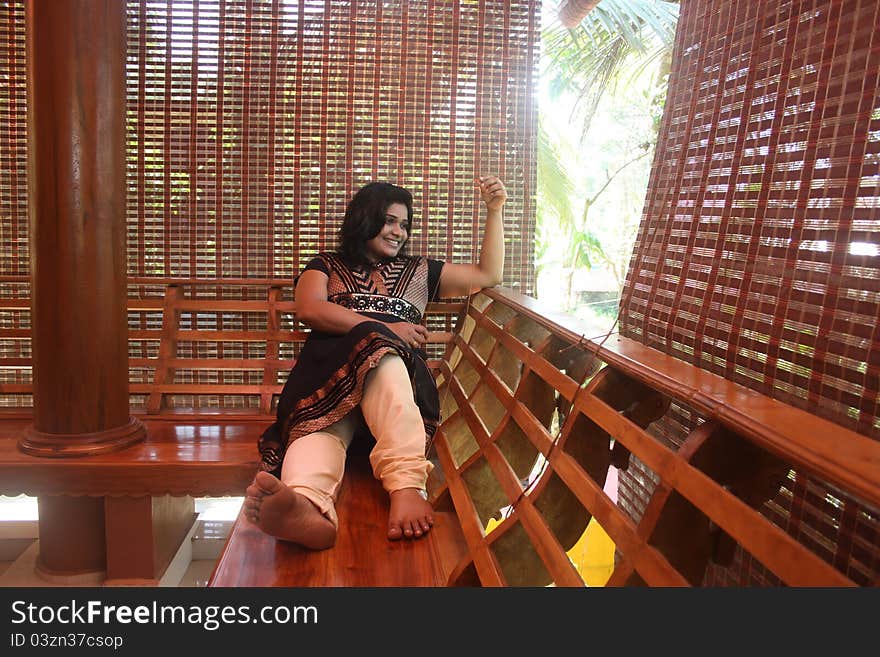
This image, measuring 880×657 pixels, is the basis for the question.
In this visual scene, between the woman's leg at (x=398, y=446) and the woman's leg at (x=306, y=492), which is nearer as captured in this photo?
the woman's leg at (x=306, y=492)

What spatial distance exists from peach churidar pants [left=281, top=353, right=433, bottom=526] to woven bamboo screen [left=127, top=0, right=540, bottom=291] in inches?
60.4

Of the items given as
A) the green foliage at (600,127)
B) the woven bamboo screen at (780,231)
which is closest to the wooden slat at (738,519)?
the woven bamboo screen at (780,231)

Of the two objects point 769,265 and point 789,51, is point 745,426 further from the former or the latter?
point 789,51

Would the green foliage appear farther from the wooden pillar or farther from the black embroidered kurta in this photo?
the wooden pillar

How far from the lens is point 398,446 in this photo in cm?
208

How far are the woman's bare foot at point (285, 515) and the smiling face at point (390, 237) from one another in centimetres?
127

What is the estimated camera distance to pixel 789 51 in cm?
155

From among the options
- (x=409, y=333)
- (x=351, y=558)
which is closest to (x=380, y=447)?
(x=351, y=558)

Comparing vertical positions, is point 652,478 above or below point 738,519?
below

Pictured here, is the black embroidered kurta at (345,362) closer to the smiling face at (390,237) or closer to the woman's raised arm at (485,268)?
the smiling face at (390,237)

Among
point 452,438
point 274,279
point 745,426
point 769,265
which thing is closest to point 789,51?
point 769,265

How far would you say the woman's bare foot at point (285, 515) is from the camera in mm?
1609

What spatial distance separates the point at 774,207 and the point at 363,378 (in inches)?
47.2

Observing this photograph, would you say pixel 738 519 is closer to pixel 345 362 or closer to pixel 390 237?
pixel 345 362
